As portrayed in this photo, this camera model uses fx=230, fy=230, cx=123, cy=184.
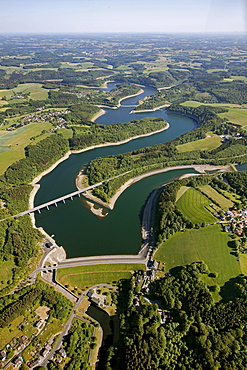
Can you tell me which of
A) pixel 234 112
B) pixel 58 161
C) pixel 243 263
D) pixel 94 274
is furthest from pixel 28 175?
pixel 234 112

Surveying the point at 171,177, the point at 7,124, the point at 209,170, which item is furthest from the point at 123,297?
the point at 7,124

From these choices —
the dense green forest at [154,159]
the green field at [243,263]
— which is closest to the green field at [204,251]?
the green field at [243,263]

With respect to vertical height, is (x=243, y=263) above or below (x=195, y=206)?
below

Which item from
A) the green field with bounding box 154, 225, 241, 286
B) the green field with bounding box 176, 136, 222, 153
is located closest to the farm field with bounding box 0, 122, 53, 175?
the green field with bounding box 176, 136, 222, 153

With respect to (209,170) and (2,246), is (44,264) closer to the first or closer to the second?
(2,246)

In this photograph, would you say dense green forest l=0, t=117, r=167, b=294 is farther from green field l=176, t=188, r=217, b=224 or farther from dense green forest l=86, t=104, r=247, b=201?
green field l=176, t=188, r=217, b=224

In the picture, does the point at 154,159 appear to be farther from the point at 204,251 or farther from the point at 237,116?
the point at 237,116
